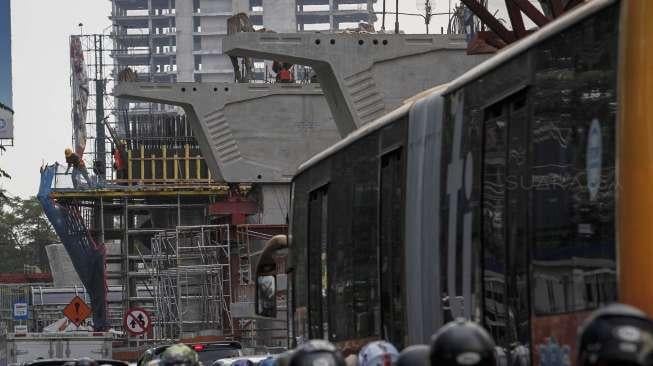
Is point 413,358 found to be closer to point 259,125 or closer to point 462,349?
point 462,349

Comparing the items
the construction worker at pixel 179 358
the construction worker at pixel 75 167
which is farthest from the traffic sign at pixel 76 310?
the construction worker at pixel 75 167

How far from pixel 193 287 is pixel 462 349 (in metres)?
76.0

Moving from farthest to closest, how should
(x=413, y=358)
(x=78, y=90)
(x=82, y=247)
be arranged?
1. (x=78, y=90)
2. (x=82, y=247)
3. (x=413, y=358)

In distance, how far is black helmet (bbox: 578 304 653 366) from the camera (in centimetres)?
798

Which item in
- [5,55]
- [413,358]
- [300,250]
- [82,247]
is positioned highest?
[5,55]

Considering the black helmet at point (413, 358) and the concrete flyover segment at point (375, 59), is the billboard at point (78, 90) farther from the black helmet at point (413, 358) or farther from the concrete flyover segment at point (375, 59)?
the black helmet at point (413, 358)

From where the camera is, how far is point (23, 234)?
188500 mm

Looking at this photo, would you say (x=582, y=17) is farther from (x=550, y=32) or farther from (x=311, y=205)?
(x=311, y=205)

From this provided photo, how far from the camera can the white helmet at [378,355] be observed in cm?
1321

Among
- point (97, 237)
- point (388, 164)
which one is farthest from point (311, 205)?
point (97, 237)

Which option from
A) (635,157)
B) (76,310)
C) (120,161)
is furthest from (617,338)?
(120,161)

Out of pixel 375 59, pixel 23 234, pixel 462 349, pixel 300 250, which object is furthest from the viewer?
pixel 23 234

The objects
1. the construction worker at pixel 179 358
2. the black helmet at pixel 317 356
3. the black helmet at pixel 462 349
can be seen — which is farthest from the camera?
the construction worker at pixel 179 358

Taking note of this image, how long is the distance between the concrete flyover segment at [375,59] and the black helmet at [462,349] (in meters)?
52.2
